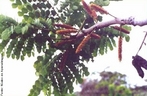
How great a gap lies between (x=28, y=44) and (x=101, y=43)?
0.50 metres

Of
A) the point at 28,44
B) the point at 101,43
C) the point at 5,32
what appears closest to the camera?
the point at 5,32

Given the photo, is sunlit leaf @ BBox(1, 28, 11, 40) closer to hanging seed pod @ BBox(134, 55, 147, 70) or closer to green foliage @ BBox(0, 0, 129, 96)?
green foliage @ BBox(0, 0, 129, 96)

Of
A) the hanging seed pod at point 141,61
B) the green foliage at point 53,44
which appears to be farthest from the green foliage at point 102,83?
the hanging seed pod at point 141,61

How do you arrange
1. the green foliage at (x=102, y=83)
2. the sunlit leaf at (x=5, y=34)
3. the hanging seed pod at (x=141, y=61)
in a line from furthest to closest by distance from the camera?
the green foliage at (x=102, y=83), the sunlit leaf at (x=5, y=34), the hanging seed pod at (x=141, y=61)

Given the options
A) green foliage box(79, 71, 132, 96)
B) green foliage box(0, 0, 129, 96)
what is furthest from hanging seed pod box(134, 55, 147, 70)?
green foliage box(79, 71, 132, 96)

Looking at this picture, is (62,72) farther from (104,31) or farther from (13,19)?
(13,19)

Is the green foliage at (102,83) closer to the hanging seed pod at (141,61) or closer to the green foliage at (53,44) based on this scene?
the green foliage at (53,44)

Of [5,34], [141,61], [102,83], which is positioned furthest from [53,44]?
[102,83]

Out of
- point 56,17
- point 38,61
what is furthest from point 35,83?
point 56,17

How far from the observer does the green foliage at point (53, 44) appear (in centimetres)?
203

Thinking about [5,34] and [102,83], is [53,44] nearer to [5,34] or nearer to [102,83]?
[5,34]

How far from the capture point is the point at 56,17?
2.36m

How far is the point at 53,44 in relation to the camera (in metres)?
2.15

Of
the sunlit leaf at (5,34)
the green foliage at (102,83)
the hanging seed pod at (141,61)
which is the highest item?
the green foliage at (102,83)
